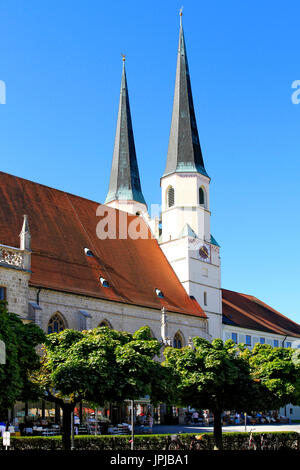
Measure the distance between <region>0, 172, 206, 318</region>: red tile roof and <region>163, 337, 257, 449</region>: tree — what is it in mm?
12040

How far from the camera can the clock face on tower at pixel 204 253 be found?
153 feet

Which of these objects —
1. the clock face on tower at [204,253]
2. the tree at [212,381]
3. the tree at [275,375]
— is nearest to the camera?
the tree at [212,381]

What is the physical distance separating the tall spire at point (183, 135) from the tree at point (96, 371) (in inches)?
1161

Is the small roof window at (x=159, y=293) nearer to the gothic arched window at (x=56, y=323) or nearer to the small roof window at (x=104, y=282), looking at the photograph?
the small roof window at (x=104, y=282)

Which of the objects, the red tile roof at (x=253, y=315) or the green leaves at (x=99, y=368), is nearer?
the green leaves at (x=99, y=368)

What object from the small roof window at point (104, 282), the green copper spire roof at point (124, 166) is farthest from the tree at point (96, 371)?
the green copper spire roof at point (124, 166)

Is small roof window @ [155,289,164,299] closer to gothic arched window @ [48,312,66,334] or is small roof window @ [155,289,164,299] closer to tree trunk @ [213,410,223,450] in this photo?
gothic arched window @ [48,312,66,334]

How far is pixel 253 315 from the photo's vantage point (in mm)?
55969

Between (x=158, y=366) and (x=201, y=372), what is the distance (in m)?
2.40

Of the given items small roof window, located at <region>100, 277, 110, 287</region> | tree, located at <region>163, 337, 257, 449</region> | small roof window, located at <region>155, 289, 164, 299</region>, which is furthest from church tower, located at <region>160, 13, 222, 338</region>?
tree, located at <region>163, 337, 257, 449</region>

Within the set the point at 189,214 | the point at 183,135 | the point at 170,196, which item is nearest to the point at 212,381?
the point at 189,214

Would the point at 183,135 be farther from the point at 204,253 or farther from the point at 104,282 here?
the point at 104,282

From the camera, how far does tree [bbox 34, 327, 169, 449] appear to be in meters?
18.7

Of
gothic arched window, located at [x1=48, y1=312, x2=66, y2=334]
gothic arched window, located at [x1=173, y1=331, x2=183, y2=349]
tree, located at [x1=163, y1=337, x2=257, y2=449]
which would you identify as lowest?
tree, located at [x1=163, y1=337, x2=257, y2=449]
